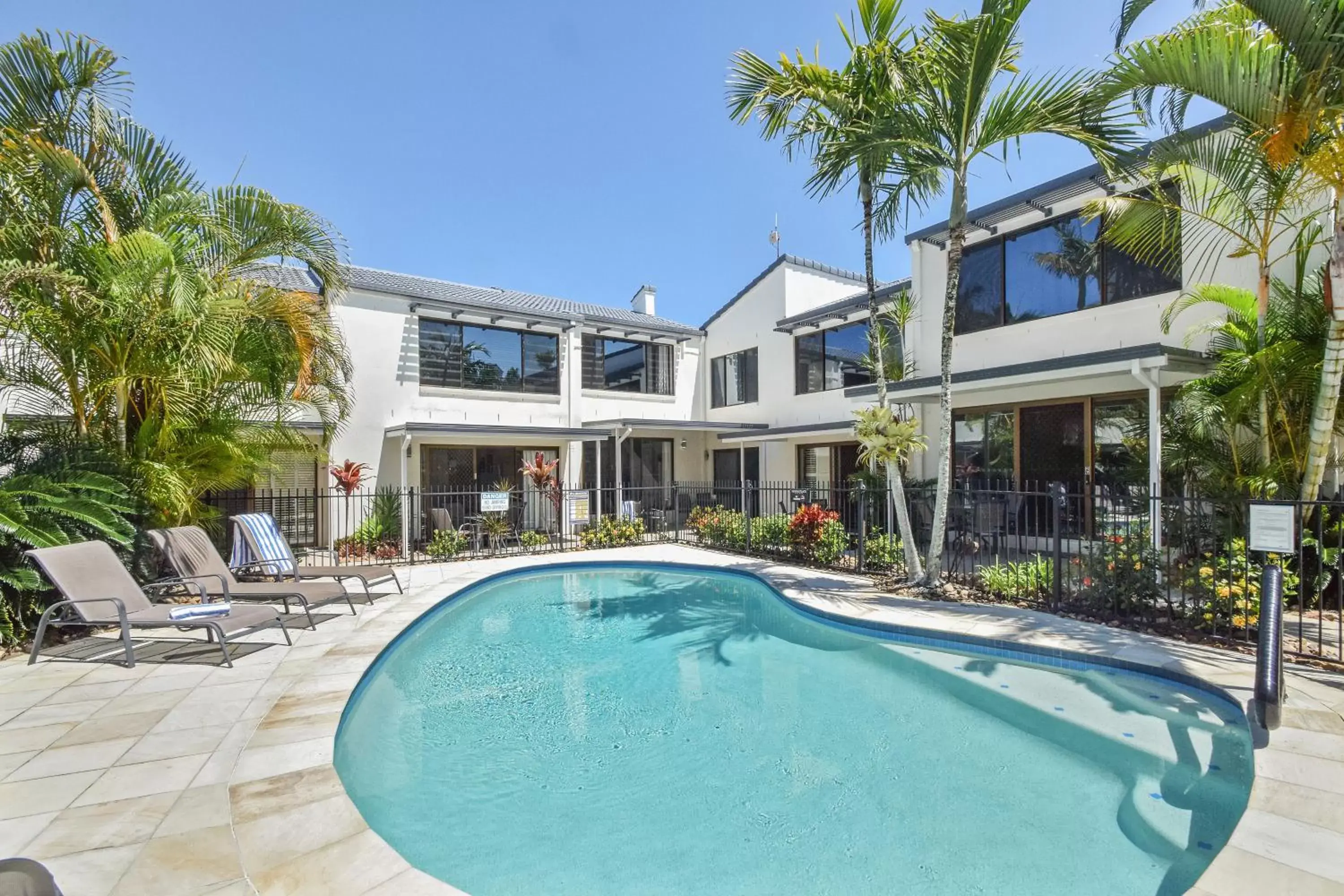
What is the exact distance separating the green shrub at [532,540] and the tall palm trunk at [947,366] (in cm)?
889

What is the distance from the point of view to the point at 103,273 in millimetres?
7066

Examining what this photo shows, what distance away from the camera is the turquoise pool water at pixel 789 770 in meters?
3.77

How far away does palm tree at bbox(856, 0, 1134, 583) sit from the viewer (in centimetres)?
749

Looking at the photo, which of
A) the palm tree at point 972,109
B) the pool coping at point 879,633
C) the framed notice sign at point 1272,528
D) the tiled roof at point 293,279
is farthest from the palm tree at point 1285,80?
the tiled roof at point 293,279

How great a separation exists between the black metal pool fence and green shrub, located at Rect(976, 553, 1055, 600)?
20 mm

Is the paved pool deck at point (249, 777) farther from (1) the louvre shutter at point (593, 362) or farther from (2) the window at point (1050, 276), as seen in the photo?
(1) the louvre shutter at point (593, 362)

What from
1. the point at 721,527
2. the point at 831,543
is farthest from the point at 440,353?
the point at 831,543

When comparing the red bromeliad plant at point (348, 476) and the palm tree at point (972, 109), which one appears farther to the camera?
the red bromeliad plant at point (348, 476)

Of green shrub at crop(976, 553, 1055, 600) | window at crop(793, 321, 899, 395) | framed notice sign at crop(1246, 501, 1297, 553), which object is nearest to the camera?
framed notice sign at crop(1246, 501, 1297, 553)

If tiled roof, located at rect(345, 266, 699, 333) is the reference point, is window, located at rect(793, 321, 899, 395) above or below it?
below

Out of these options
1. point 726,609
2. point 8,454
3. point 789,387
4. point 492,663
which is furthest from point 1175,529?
point 8,454

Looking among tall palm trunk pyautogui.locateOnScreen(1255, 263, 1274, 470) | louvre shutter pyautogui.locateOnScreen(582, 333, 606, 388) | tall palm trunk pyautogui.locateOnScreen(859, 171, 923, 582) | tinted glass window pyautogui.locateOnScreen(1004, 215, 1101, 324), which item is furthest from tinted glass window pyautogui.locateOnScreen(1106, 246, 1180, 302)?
louvre shutter pyautogui.locateOnScreen(582, 333, 606, 388)

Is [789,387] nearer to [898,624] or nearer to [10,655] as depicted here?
[898,624]

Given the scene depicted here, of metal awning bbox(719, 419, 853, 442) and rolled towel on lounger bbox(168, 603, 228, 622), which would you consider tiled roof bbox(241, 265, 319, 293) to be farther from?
metal awning bbox(719, 419, 853, 442)
